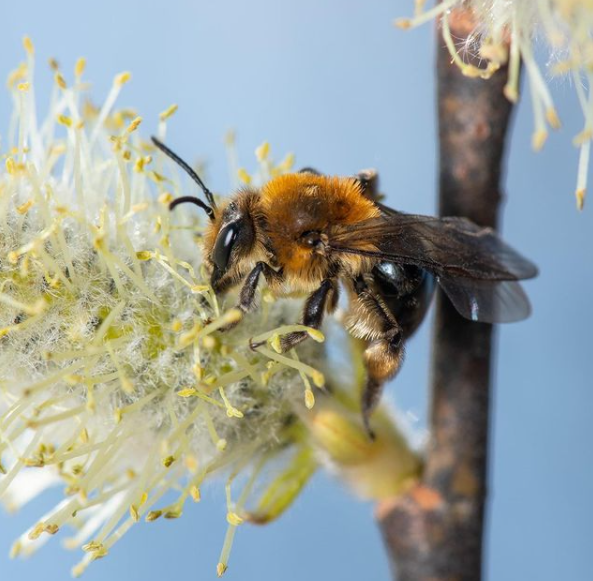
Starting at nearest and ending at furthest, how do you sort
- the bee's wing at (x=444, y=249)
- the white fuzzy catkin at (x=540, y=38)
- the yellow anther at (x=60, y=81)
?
the white fuzzy catkin at (x=540, y=38) < the bee's wing at (x=444, y=249) < the yellow anther at (x=60, y=81)

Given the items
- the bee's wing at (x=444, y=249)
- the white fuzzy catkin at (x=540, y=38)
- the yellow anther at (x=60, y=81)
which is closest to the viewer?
the white fuzzy catkin at (x=540, y=38)

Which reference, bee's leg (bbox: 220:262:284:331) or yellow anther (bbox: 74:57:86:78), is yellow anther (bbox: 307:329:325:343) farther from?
yellow anther (bbox: 74:57:86:78)

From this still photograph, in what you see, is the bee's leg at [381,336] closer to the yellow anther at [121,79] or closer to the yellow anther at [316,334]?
the yellow anther at [316,334]

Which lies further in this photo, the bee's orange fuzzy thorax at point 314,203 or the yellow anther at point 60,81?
the yellow anther at point 60,81

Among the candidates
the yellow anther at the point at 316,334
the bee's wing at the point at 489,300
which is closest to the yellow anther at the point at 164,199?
the yellow anther at the point at 316,334

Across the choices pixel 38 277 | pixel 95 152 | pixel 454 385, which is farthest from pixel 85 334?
pixel 454 385

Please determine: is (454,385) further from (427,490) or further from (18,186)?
(18,186)

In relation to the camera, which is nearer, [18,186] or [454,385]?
[18,186]
